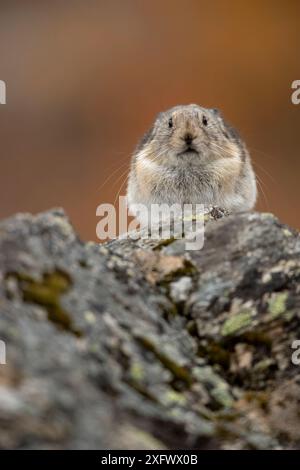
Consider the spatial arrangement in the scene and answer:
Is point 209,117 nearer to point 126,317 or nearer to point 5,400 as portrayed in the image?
point 126,317

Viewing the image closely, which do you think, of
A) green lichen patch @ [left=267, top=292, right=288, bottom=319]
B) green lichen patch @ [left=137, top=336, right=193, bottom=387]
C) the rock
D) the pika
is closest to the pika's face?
the pika

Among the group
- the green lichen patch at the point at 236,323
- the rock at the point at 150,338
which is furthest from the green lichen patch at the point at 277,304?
the green lichen patch at the point at 236,323

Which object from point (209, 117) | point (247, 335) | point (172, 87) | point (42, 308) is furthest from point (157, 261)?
point (172, 87)

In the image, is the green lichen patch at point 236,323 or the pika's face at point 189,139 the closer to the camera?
the green lichen patch at point 236,323

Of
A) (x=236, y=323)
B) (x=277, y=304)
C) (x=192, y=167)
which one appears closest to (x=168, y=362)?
(x=236, y=323)

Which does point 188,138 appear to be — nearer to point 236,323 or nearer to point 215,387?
point 236,323

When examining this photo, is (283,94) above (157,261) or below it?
above

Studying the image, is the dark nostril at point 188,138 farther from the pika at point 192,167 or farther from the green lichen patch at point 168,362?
the green lichen patch at point 168,362
